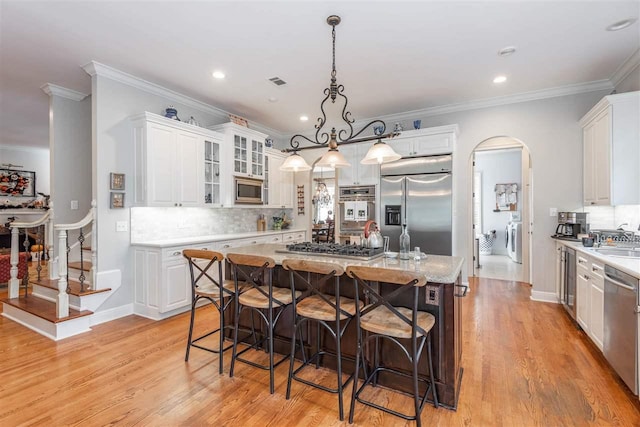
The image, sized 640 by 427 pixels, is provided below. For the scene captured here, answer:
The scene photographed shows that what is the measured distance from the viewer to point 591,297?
9.52 ft

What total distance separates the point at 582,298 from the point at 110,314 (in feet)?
16.9

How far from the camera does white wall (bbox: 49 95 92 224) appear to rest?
428 centimetres

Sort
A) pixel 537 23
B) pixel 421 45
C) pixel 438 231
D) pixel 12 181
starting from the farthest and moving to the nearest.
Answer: pixel 12 181 → pixel 438 231 → pixel 421 45 → pixel 537 23

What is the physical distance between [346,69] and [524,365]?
346 cm

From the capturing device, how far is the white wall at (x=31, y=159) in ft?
25.8

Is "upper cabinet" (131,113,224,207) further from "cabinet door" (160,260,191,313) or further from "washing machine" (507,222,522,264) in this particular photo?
"washing machine" (507,222,522,264)

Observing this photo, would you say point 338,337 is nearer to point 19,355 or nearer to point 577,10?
point 19,355

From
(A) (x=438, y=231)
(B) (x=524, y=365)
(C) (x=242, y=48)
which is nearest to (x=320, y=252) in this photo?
(B) (x=524, y=365)

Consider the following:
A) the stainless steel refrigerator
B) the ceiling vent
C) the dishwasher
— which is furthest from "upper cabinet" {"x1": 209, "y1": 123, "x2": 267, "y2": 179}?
the dishwasher

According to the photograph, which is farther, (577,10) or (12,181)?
(12,181)

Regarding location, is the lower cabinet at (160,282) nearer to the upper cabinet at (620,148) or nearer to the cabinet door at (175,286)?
the cabinet door at (175,286)

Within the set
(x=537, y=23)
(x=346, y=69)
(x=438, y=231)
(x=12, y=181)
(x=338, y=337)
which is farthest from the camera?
(x=12, y=181)

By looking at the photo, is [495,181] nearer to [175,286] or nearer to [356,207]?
[356,207]

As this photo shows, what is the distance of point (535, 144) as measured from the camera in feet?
14.9
